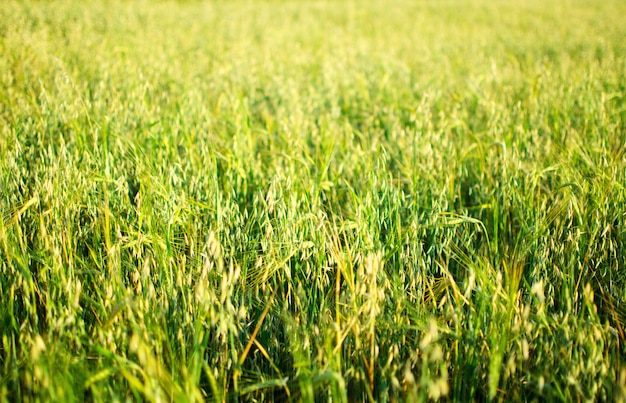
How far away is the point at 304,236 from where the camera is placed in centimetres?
156

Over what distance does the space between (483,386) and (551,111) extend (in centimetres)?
222

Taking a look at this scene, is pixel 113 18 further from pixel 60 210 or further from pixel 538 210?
pixel 538 210

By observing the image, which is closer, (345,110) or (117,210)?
(117,210)

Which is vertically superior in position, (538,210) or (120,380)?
(538,210)

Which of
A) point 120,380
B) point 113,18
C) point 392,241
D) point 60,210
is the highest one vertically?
point 113,18

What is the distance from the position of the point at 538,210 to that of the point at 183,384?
4.67ft

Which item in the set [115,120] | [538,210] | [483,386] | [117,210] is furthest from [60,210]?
[538,210]

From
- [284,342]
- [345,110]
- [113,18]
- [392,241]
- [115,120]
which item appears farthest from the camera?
[113,18]

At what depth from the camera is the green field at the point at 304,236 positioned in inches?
42.9

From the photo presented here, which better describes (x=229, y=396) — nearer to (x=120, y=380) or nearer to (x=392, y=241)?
(x=120, y=380)

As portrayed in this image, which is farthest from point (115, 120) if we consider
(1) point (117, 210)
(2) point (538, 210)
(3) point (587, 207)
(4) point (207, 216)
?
(3) point (587, 207)

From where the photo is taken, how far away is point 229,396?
1102 mm

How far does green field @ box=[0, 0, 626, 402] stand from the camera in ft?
3.57

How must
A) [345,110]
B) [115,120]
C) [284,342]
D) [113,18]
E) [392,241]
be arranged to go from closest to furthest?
[284,342]
[392,241]
[115,120]
[345,110]
[113,18]
